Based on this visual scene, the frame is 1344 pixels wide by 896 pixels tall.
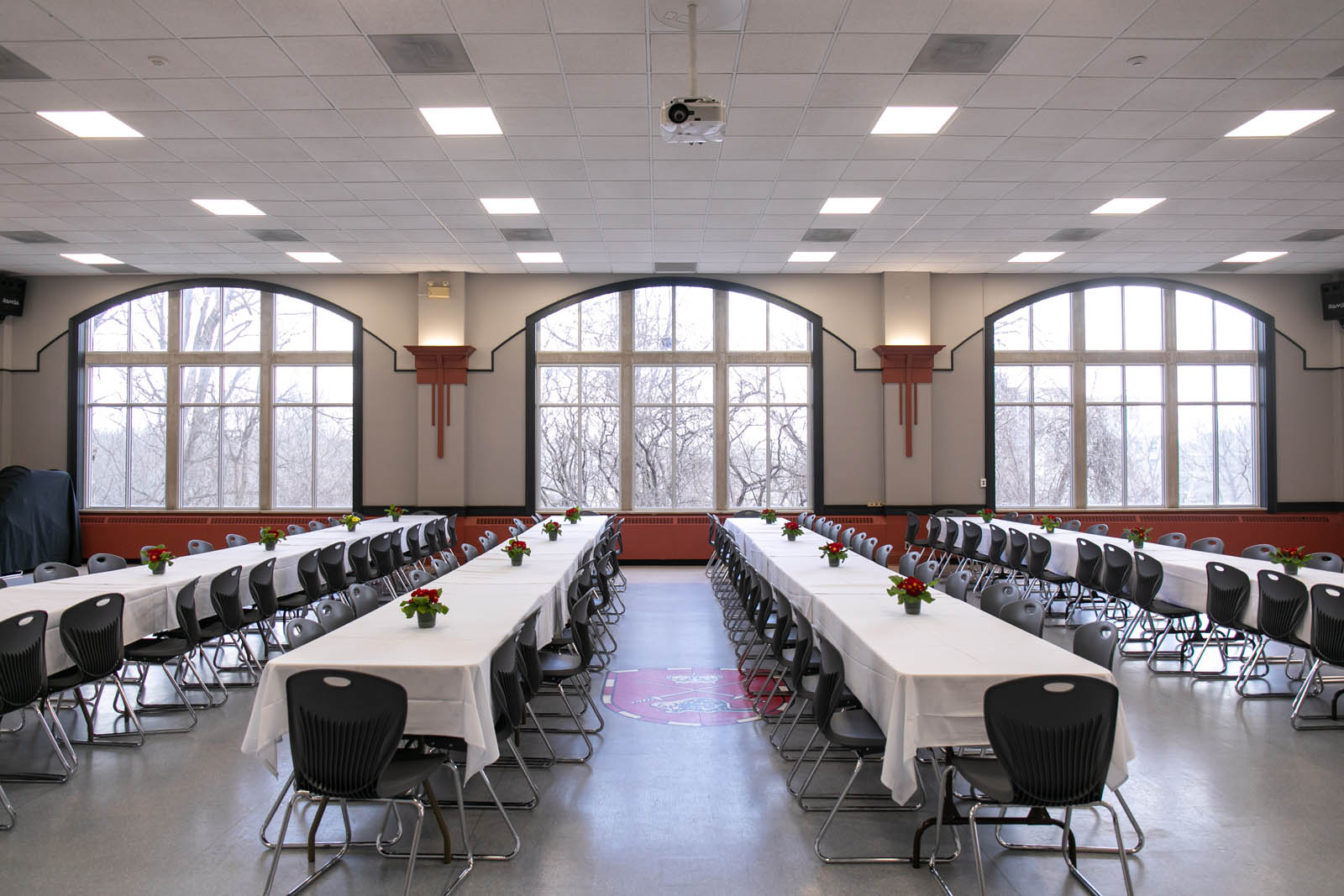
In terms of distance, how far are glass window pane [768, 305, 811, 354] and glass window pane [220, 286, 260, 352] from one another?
7678mm

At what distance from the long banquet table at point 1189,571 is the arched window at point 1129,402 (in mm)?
3521

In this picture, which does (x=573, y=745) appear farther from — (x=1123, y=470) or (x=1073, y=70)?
(x=1123, y=470)

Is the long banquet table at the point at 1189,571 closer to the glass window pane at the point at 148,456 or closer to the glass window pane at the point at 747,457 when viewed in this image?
the glass window pane at the point at 747,457

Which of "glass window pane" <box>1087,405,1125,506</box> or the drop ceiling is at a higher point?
the drop ceiling

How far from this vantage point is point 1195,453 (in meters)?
11.3

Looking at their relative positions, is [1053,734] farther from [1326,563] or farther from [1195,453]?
[1195,453]

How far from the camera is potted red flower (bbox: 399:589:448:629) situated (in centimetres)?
372

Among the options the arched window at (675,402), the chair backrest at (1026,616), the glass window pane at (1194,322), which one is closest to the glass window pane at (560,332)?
the arched window at (675,402)

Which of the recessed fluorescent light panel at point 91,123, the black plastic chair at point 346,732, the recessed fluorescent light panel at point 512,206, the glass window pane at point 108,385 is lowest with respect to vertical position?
the black plastic chair at point 346,732

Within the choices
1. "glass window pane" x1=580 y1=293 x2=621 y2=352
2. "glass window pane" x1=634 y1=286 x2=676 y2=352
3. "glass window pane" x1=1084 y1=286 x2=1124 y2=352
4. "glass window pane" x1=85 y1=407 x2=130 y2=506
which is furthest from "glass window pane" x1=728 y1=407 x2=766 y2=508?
"glass window pane" x1=85 y1=407 x2=130 y2=506

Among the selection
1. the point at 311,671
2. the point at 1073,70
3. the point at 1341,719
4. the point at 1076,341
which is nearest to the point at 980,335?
the point at 1076,341

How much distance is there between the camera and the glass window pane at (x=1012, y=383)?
1123cm

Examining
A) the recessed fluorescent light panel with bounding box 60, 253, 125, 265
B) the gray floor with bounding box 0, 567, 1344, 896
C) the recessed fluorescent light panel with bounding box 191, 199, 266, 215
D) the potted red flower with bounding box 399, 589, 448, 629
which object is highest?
the recessed fluorescent light panel with bounding box 60, 253, 125, 265

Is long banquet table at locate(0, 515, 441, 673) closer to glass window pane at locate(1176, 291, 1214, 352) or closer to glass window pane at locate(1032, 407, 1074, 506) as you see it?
glass window pane at locate(1032, 407, 1074, 506)
